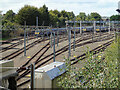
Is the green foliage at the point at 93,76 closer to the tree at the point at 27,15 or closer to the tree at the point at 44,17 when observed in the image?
the tree at the point at 27,15

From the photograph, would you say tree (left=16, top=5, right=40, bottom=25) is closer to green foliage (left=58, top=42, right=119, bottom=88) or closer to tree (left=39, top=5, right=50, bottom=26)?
tree (left=39, top=5, right=50, bottom=26)

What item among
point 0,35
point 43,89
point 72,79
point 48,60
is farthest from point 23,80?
point 0,35

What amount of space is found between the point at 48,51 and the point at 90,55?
55.0 ft

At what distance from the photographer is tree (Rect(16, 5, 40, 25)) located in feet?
146

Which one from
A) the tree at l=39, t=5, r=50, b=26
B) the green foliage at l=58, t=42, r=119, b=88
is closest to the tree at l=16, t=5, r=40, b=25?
the tree at l=39, t=5, r=50, b=26

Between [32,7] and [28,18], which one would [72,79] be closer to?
[28,18]

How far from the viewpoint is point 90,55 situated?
5.05m

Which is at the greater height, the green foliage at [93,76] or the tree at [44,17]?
the tree at [44,17]

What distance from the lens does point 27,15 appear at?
45.3m

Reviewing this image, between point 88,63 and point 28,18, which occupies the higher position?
point 28,18

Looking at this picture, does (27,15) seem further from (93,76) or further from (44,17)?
(93,76)

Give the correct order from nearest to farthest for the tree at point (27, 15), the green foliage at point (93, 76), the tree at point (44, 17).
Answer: the green foliage at point (93, 76)
the tree at point (27, 15)
the tree at point (44, 17)

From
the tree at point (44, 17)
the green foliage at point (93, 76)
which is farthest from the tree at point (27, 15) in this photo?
the green foliage at point (93, 76)

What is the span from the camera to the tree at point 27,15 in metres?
44.5
